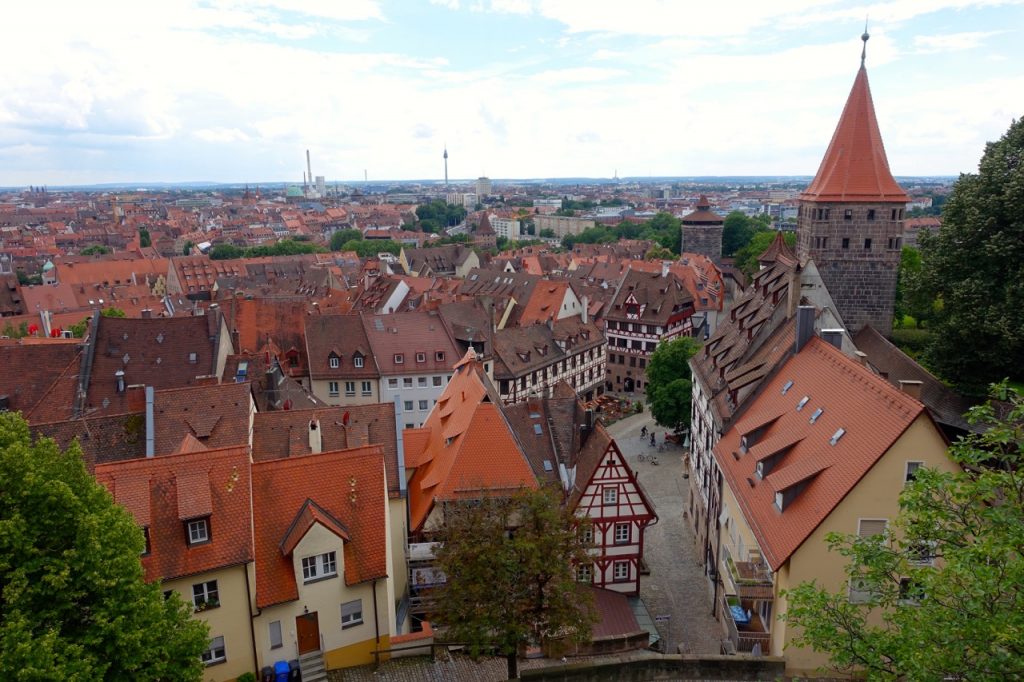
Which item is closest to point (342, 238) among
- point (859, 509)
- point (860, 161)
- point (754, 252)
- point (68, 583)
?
point (754, 252)


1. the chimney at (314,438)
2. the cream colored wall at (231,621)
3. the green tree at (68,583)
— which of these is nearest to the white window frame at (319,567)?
the cream colored wall at (231,621)

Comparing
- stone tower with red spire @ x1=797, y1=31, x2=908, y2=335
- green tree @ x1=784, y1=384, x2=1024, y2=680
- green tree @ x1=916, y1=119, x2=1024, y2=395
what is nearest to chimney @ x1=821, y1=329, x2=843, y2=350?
green tree @ x1=916, y1=119, x2=1024, y2=395

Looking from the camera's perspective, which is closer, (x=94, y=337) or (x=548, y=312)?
(x=94, y=337)

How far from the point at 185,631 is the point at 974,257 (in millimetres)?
36241

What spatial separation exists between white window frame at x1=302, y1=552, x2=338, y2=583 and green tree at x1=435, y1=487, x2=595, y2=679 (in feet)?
10.3

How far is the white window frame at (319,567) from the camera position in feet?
67.1

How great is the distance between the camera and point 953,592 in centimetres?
1136

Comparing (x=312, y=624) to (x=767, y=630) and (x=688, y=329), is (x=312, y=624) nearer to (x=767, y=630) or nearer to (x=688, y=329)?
Result: (x=767, y=630)

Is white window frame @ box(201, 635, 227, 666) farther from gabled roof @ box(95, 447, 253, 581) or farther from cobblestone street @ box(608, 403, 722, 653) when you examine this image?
cobblestone street @ box(608, 403, 722, 653)

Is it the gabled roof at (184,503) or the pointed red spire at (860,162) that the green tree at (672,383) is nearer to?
the pointed red spire at (860,162)

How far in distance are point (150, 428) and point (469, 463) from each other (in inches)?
469

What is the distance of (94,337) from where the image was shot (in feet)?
119

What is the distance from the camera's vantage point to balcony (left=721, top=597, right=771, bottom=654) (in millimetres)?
22703

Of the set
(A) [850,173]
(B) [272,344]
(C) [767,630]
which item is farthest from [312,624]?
(A) [850,173]
